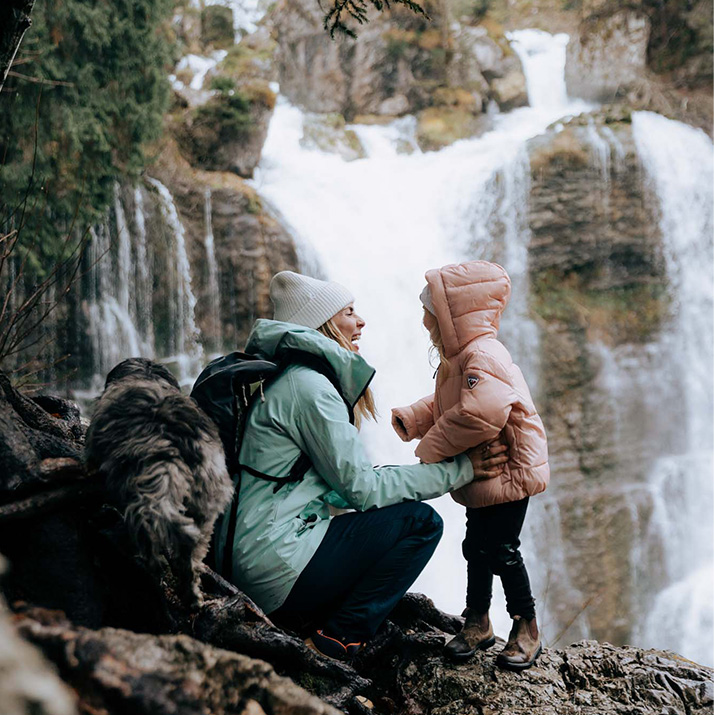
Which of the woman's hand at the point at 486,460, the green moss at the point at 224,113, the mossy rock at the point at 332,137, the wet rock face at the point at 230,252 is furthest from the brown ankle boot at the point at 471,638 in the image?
the mossy rock at the point at 332,137

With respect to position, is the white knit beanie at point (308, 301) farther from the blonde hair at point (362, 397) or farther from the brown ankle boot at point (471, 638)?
the brown ankle boot at point (471, 638)

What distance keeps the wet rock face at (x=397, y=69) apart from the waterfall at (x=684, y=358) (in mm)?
5124

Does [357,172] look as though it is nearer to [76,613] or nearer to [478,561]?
[478,561]

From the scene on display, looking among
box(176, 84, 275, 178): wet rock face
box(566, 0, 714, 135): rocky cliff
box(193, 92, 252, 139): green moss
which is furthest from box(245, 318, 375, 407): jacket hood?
box(566, 0, 714, 135): rocky cliff

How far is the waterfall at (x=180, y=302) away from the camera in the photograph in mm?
9805

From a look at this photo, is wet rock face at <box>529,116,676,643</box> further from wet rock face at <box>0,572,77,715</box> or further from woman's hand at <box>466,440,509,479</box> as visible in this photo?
wet rock face at <box>0,572,77,715</box>

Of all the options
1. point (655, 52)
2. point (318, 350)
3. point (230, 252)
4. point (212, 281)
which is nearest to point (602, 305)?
point (655, 52)

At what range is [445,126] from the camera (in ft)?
51.3

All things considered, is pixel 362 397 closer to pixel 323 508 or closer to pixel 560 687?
pixel 323 508

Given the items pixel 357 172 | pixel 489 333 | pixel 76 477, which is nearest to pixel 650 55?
pixel 357 172

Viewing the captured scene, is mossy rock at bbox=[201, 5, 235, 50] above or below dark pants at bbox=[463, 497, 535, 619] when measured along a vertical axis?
above

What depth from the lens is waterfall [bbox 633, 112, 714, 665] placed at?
39.2ft

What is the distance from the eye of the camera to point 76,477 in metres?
1.88

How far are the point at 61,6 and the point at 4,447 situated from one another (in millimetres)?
6962
